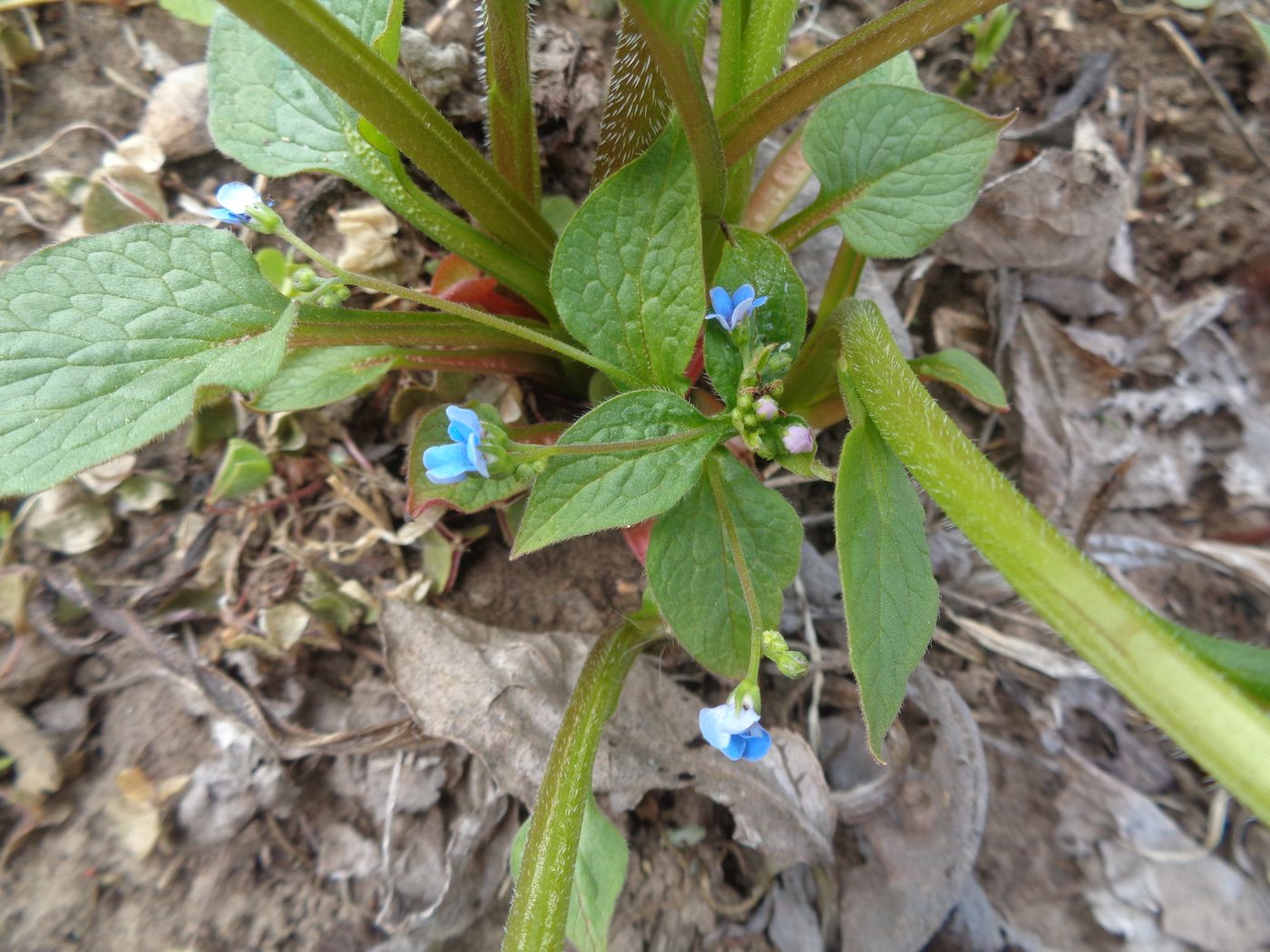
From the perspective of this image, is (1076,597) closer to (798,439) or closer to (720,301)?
(798,439)

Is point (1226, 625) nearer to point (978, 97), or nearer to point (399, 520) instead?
point (978, 97)

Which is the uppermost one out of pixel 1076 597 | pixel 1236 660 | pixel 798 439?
pixel 798 439

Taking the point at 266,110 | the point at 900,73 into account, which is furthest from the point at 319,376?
the point at 900,73

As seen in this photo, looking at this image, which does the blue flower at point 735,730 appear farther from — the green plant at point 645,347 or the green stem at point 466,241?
the green stem at point 466,241

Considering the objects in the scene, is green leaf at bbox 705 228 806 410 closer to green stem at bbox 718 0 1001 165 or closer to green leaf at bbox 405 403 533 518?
green stem at bbox 718 0 1001 165

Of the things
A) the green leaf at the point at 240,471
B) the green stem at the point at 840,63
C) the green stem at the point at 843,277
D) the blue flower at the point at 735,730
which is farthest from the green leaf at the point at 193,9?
the blue flower at the point at 735,730

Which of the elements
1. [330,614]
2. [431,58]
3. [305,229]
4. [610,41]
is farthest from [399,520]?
[610,41]
